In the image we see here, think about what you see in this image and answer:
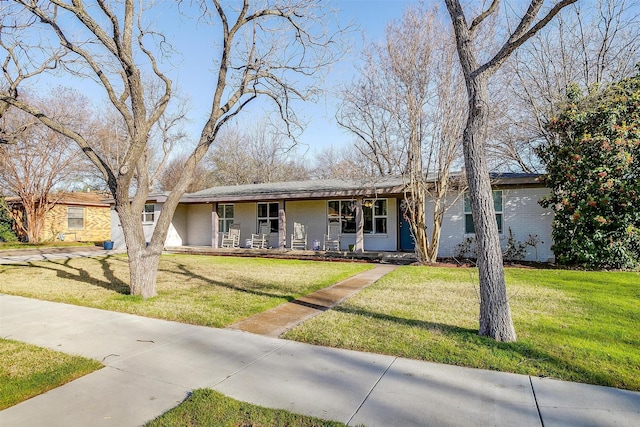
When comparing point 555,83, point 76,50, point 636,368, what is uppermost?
point 555,83

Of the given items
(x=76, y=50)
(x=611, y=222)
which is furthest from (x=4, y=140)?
(x=611, y=222)

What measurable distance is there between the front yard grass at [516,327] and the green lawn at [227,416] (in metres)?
1.64

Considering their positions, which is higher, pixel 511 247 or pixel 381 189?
pixel 381 189

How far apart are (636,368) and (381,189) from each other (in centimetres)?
929

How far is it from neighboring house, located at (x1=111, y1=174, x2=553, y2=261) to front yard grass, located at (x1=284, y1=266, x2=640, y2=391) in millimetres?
3996

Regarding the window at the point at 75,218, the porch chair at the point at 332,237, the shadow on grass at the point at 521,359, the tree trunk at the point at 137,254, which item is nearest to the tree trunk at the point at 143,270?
Result: the tree trunk at the point at 137,254

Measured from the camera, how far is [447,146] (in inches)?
434

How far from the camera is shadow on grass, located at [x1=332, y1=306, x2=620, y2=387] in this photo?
3432 mm

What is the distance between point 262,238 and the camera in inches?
652

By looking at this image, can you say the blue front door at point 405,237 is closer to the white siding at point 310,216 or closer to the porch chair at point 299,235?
the white siding at point 310,216

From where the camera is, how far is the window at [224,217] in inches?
714

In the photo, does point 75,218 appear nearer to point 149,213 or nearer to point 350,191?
point 149,213

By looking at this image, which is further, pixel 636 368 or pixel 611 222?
pixel 611 222

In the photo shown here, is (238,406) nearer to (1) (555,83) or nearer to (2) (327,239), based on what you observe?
(2) (327,239)
